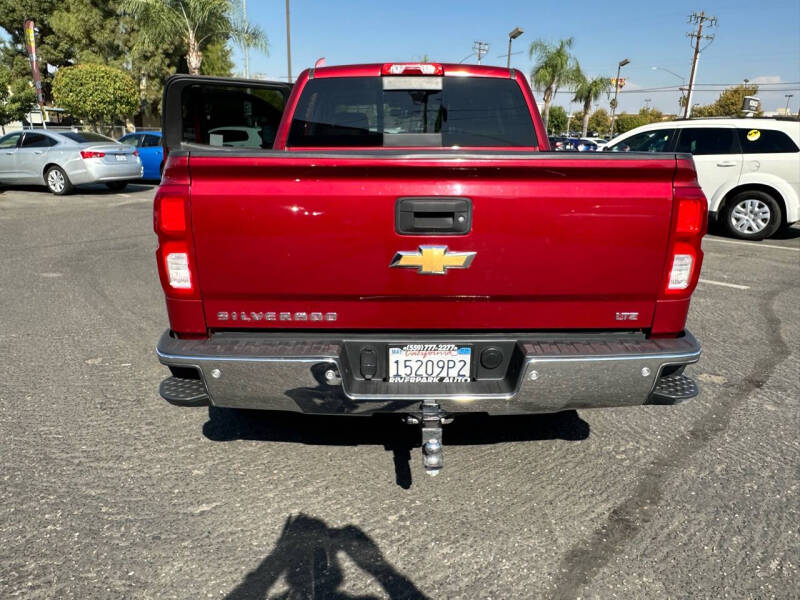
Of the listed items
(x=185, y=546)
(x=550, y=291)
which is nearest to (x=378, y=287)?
(x=550, y=291)

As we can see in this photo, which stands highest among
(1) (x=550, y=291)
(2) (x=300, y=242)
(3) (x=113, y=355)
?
(2) (x=300, y=242)

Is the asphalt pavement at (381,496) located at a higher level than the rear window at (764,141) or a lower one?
lower

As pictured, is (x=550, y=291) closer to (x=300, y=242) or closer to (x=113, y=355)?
(x=300, y=242)

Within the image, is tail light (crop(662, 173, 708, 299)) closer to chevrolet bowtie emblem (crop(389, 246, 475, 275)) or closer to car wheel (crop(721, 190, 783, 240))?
chevrolet bowtie emblem (crop(389, 246, 475, 275))

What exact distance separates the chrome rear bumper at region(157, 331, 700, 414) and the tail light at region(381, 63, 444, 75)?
1966mm

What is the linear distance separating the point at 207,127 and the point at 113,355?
203 centimetres

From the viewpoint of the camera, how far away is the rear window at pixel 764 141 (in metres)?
9.16

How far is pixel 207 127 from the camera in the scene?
504 centimetres

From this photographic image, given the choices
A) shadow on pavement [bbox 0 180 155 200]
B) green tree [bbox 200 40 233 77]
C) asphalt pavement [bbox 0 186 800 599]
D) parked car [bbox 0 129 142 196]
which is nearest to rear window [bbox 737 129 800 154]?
asphalt pavement [bbox 0 186 800 599]

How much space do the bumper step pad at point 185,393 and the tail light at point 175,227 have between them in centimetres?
45

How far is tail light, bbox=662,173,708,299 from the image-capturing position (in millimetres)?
2393

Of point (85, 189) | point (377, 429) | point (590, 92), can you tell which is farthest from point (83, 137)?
point (590, 92)

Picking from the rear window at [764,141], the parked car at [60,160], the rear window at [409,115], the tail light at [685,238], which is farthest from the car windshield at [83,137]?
the tail light at [685,238]

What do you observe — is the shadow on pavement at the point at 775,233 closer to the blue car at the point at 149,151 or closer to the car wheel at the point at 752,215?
the car wheel at the point at 752,215
